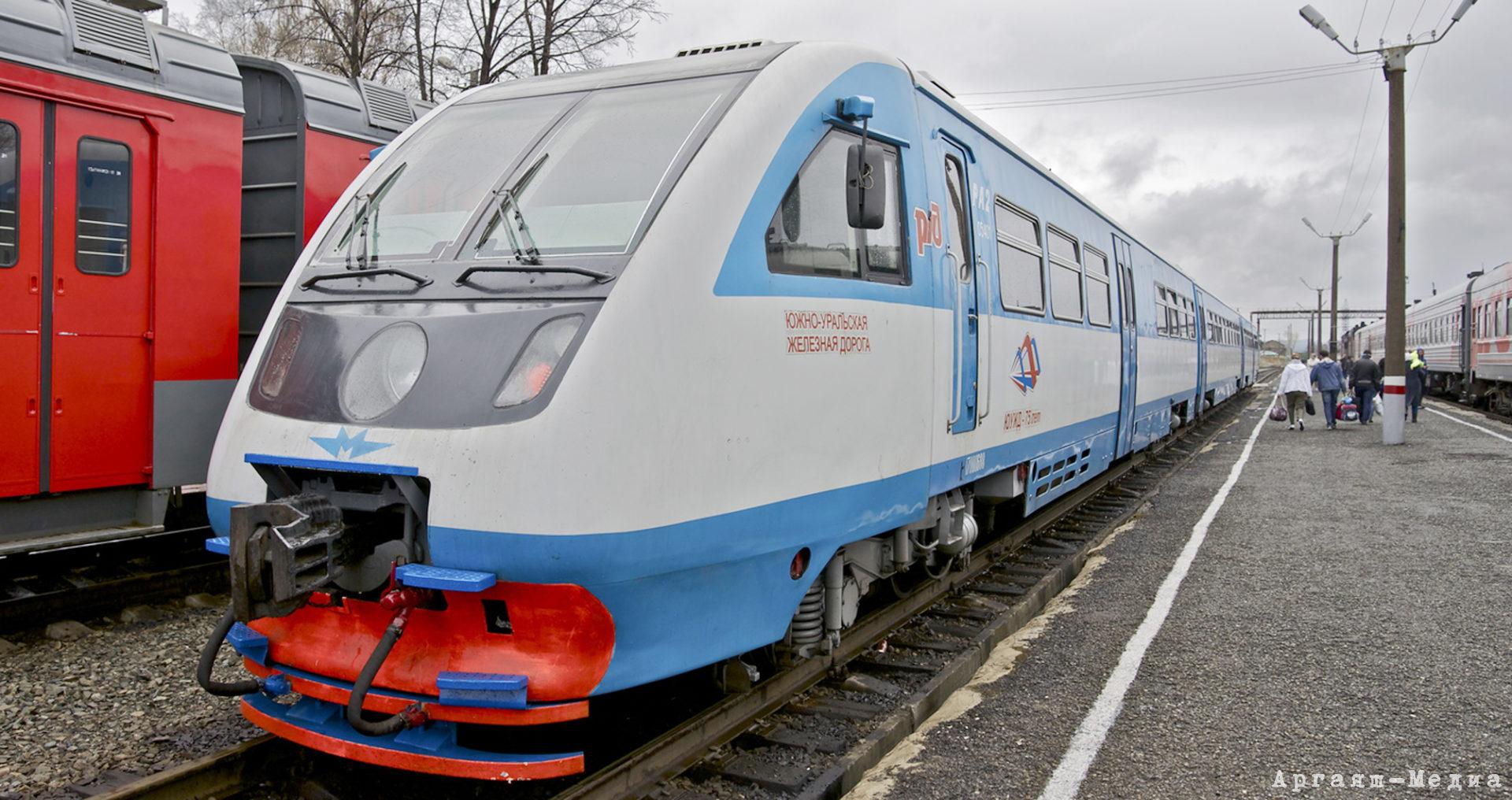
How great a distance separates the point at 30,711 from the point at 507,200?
3121 millimetres

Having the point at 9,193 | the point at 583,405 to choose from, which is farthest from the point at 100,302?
the point at 583,405

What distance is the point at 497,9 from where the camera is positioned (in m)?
21.4

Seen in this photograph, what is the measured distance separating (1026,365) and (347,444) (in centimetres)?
446

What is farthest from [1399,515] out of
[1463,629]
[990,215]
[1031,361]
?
[990,215]

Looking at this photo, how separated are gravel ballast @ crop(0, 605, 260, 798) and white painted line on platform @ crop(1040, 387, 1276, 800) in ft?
10.7

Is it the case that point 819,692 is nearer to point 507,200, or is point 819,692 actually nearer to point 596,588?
point 596,588

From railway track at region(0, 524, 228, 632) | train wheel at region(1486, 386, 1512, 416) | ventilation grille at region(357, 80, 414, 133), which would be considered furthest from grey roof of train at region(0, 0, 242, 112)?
train wheel at region(1486, 386, 1512, 416)

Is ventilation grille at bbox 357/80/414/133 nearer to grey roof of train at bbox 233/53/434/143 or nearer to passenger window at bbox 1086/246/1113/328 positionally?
grey roof of train at bbox 233/53/434/143

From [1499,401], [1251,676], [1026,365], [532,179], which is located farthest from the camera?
[1499,401]

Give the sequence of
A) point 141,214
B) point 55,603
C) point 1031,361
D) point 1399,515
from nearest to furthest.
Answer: point 55,603, point 141,214, point 1031,361, point 1399,515

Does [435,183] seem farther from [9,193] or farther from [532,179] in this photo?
[9,193]

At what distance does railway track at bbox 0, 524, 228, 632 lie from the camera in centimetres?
598

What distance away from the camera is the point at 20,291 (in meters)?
5.79

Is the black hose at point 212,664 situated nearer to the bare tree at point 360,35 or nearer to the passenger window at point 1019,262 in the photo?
the passenger window at point 1019,262
